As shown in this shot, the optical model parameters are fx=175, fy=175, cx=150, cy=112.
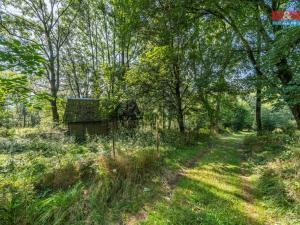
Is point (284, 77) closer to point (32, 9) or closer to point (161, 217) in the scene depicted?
point (161, 217)

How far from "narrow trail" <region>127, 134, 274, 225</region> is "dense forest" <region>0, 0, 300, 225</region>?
3cm

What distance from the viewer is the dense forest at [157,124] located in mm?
3439

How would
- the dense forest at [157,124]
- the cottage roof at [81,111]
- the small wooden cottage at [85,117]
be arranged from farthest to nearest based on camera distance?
the cottage roof at [81,111], the small wooden cottage at [85,117], the dense forest at [157,124]

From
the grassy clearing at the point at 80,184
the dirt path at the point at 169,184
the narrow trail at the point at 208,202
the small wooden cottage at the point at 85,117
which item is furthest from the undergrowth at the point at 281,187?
the small wooden cottage at the point at 85,117

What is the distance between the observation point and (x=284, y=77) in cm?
681

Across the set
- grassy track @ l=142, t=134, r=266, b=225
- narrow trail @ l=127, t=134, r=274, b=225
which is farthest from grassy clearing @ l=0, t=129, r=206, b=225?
grassy track @ l=142, t=134, r=266, b=225

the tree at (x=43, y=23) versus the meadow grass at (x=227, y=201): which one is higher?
the tree at (x=43, y=23)

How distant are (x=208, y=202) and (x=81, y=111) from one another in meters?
13.2

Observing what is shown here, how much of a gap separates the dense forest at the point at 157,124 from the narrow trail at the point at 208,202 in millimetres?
29

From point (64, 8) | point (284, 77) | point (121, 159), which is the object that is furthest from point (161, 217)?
point (64, 8)

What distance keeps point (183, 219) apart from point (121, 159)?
8.15ft

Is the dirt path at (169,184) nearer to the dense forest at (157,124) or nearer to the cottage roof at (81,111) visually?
the dense forest at (157,124)

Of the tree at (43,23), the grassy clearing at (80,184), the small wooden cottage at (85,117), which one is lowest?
the grassy clearing at (80,184)

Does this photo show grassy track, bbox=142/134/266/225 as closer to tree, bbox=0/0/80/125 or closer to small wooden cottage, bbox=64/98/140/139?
small wooden cottage, bbox=64/98/140/139
